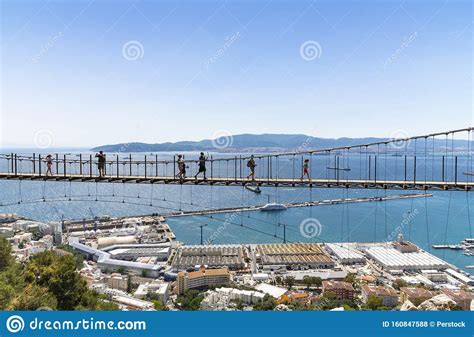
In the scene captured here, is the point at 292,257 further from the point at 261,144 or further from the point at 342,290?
the point at 261,144

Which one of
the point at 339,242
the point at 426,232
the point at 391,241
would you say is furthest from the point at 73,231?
the point at 426,232

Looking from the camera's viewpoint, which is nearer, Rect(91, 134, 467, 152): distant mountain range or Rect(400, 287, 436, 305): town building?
Rect(400, 287, 436, 305): town building

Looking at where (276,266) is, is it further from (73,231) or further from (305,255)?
(73,231)

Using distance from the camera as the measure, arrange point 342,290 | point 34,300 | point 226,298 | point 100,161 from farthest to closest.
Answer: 1. point 342,290
2. point 226,298
3. point 100,161
4. point 34,300

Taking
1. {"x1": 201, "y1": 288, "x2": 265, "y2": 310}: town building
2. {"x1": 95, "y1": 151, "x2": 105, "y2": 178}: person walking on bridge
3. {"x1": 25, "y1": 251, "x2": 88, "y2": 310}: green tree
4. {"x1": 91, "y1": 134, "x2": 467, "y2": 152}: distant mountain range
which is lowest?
{"x1": 201, "y1": 288, "x2": 265, "y2": 310}: town building

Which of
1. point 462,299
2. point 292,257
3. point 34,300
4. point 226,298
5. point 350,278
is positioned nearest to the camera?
point 34,300

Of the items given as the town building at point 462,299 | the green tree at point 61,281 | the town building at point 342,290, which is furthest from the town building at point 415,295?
the green tree at point 61,281

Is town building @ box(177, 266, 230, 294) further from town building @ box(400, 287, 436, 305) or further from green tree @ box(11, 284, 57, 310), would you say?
Result: green tree @ box(11, 284, 57, 310)

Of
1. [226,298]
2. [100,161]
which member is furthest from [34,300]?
[226,298]

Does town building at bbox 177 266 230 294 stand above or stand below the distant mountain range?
below

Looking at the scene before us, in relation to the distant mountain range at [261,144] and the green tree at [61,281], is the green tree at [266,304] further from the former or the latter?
the distant mountain range at [261,144]

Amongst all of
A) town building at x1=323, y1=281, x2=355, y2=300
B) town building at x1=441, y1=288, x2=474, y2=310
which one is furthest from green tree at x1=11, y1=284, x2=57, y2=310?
town building at x1=441, y1=288, x2=474, y2=310
